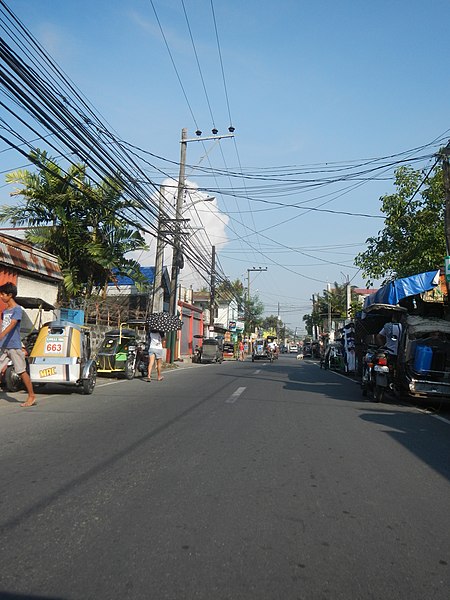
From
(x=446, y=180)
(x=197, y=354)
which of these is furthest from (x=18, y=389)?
(x=197, y=354)

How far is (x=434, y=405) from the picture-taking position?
490 inches

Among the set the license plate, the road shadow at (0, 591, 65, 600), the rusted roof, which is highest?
the rusted roof

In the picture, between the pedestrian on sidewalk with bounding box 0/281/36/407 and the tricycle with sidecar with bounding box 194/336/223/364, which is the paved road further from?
the tricycle with sidecar with bounding box 194/336/223/364

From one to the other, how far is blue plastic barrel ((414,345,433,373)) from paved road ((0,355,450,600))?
116 inches

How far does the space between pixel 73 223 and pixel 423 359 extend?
14036mm

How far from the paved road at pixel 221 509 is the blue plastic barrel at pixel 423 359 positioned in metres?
2.94

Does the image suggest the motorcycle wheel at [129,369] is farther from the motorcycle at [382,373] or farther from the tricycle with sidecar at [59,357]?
the motorcycle at [382,373]

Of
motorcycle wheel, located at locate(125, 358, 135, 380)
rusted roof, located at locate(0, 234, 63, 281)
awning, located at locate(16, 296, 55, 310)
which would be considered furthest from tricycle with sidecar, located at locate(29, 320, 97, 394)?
motorcycle wheel, located at locate(125, 358, 135, 380)

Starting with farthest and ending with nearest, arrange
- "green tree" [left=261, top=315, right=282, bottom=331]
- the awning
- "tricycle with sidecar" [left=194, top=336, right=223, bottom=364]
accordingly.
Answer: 1. "green tree" [left=261, top=315, right=282, bottom=331]
2. "tricycle with sidecar" [left=194, top=336, right=223, bottom=364]
3. the awning

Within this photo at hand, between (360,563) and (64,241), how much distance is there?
63.1 feet

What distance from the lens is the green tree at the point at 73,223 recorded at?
789 inches

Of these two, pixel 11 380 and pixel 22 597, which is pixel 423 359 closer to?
pixel 11 380

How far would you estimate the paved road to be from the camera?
3.28 metres

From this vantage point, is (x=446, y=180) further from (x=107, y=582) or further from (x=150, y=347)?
(x=107, y=582)
